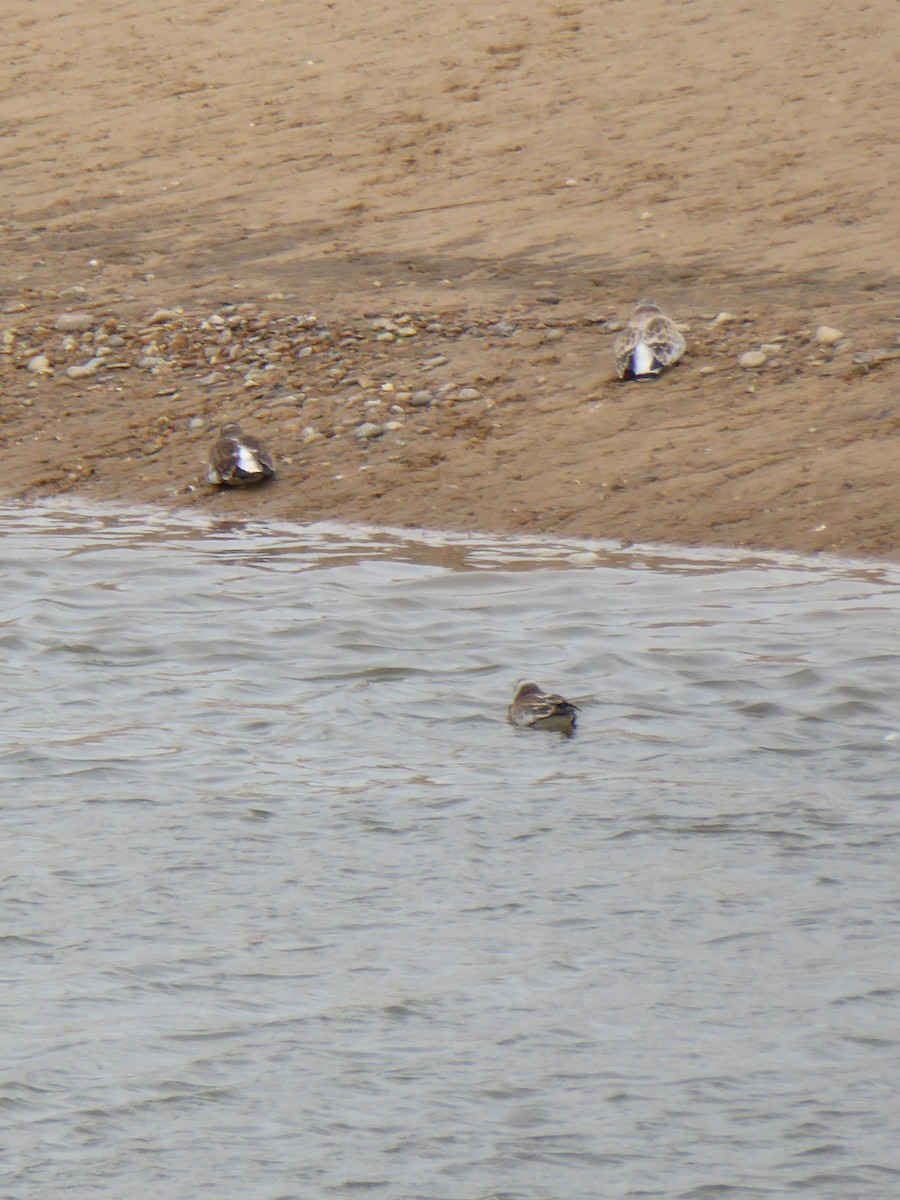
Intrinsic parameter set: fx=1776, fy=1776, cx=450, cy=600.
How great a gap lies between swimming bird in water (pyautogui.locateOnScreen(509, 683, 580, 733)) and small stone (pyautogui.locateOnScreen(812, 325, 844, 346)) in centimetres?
464

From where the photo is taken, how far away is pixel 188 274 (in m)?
12.8

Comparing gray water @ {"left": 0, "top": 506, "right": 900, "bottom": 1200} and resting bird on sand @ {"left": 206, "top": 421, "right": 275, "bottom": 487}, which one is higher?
resting bird on sand @ {"left": 206, "top": 421, "right": 275, "bottom": 487}

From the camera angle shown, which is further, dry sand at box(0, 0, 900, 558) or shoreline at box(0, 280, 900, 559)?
dry sand at box(0, 0, 900, 558)

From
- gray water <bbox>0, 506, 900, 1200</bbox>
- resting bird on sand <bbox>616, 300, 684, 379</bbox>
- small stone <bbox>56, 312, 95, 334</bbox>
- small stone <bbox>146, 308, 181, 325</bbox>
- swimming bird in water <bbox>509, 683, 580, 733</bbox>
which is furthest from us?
small stone <bbox>56, 312, 95, 334</bbox>

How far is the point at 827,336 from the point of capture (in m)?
10.5

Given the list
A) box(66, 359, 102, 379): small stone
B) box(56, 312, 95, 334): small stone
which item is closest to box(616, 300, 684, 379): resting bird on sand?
box(66, 359, 102, 379): small stone

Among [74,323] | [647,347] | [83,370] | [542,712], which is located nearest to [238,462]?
[83,370]

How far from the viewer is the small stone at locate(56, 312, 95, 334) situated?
12.2 m

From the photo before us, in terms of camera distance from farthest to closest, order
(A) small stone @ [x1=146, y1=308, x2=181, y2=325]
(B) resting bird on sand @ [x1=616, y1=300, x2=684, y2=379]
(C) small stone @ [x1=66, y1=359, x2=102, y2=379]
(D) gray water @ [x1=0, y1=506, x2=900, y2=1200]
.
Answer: (A) small stone @ [x1=146, y1=308, x2=181, y2=325]
(C) small stone @ [x1=66, y1=359, x2=102, y2=379]
(B) resting bird on sand @ [x1=616, y1=300, x2=684, y2=379]
(D) gray water @ [x1=0, y1=506, x2=900, y2=1200]

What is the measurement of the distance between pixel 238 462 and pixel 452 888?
5104 millimetres

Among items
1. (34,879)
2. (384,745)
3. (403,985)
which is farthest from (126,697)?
(403,985)

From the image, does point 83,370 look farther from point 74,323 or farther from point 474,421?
point 474,421

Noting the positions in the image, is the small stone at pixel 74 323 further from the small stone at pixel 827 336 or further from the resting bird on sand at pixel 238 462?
the small stone at pixel 827 336

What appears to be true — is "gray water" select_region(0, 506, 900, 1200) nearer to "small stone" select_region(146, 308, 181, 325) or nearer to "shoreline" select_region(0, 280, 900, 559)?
"shoreline" select_region(0, 280, 900, 559)
